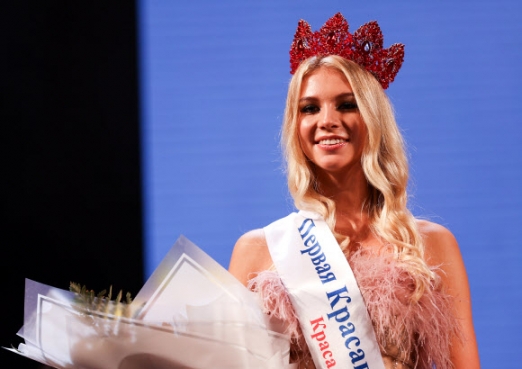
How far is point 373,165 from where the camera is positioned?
2.12m

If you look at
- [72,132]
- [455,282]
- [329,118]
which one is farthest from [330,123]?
[72,132]

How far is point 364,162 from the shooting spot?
2.13 m

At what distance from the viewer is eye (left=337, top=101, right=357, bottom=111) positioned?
211 cm

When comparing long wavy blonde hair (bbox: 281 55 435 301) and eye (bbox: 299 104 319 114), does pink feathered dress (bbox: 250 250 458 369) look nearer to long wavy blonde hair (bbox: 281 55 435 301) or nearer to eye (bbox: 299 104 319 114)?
long wavy blonde hair (bbox: 281 55 435 301)

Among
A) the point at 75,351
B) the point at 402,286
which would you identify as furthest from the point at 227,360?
the point at 402,286

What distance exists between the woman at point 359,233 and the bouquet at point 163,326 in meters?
0.57

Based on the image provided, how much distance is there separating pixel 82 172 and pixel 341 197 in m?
1.22

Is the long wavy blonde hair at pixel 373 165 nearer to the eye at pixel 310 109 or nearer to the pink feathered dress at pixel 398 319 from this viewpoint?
the eye at pixel 310 109

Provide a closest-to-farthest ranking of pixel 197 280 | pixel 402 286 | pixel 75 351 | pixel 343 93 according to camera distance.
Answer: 1. pixel 75 351
2. pixel 197 280
3. pixel 402 286
4. pixel 343 93

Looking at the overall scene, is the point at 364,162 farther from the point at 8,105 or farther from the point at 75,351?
the point at 8,105

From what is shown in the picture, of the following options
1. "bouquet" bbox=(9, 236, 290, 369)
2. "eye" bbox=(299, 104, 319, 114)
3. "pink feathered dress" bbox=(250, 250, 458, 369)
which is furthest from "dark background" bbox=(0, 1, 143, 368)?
"bouquet" bbox=(9, 236, 290, 369)

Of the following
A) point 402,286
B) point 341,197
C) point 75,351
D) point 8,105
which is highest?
point 8,105

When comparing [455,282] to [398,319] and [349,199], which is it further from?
[349,199]

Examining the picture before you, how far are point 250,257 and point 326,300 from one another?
0.31 meters
